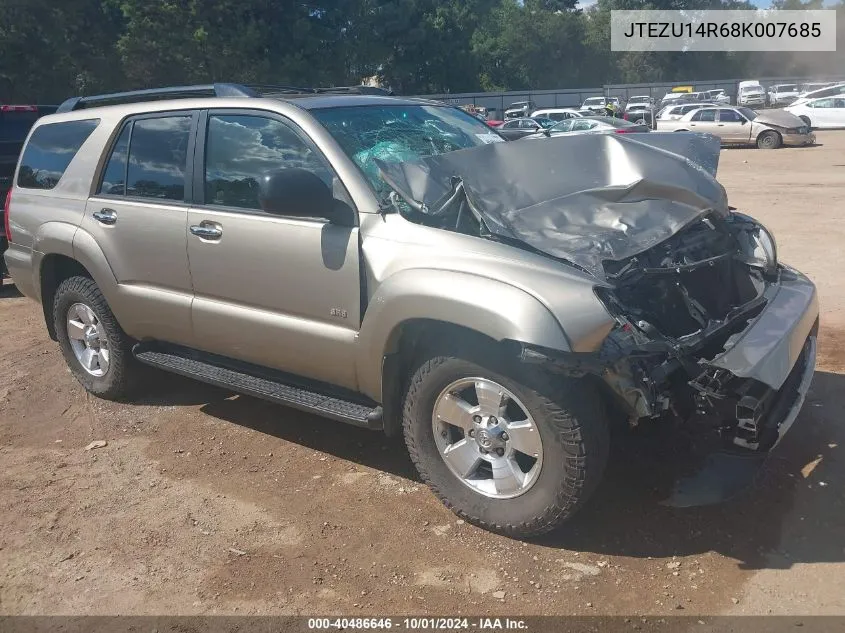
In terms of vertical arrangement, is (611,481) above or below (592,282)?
below

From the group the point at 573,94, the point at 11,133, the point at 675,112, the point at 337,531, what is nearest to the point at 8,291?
the point at 11,133

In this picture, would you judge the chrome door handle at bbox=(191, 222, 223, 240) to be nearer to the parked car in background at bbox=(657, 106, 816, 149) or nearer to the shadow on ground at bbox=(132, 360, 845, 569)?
the shadow on ground at bbox=(132, 360, 845, 569)

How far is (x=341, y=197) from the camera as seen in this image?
12.4 feet

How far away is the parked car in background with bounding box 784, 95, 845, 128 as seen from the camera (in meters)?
31.1

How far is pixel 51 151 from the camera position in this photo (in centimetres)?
541

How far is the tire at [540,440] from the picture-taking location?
124 inches

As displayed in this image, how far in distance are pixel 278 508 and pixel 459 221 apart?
165 cm

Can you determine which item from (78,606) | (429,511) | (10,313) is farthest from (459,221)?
(10,313)

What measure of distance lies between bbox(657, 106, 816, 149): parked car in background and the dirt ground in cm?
2301

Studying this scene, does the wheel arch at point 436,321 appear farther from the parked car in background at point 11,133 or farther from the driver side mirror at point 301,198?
the parked car in background at point 11,133

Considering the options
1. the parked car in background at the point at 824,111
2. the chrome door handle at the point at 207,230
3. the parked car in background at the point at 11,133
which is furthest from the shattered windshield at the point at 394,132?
the parked car in background at the point at 824,111

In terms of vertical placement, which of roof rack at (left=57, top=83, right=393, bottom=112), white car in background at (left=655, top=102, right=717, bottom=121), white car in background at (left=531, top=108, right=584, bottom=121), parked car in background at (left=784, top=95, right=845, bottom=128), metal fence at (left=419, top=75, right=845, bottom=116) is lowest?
metal fence at (left=419, top=75, right=845, bottom=116)

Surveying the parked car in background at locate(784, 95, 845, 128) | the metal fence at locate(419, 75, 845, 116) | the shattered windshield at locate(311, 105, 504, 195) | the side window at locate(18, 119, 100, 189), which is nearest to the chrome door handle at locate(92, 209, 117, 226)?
the side window at locate(18, 119, 100, 189)

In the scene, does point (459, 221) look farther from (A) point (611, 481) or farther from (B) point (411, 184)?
(A) point (611, 481)
